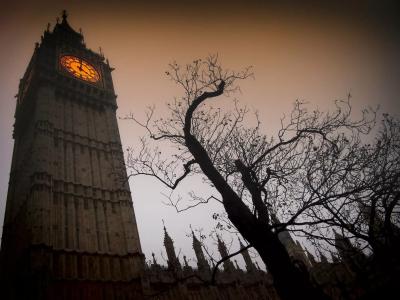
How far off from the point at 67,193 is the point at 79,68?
1818 cm

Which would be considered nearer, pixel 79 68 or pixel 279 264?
pixel 279 264

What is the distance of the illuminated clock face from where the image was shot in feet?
116

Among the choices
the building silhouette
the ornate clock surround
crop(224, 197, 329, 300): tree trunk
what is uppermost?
the ornate clock surround

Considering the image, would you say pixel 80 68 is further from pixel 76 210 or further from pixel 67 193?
pixel 76 210

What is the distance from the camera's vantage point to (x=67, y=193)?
2412 centimetres

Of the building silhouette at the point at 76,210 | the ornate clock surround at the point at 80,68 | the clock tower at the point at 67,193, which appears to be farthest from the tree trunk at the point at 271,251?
the ornate clock surround at the point at 80,68

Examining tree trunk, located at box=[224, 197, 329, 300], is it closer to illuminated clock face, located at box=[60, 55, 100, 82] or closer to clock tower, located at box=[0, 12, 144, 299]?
clock tower, located at box=[0, 12, 144, 299]

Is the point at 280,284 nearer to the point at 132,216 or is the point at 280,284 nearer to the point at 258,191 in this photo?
the point at 258,191

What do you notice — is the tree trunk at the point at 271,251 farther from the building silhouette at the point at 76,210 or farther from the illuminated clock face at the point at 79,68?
the illuminated clock face at the point at 79,68

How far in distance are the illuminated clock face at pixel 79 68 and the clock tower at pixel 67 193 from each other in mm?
126

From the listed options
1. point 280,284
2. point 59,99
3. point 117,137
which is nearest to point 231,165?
point 280,284

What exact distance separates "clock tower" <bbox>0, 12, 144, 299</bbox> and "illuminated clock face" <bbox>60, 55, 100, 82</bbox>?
0.13m

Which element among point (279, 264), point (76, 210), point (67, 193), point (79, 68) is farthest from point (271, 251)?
point (79, 68)

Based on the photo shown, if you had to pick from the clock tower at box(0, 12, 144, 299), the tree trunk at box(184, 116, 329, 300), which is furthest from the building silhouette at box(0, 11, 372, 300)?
the tree trunk at box(184, 116, 329, 300)
